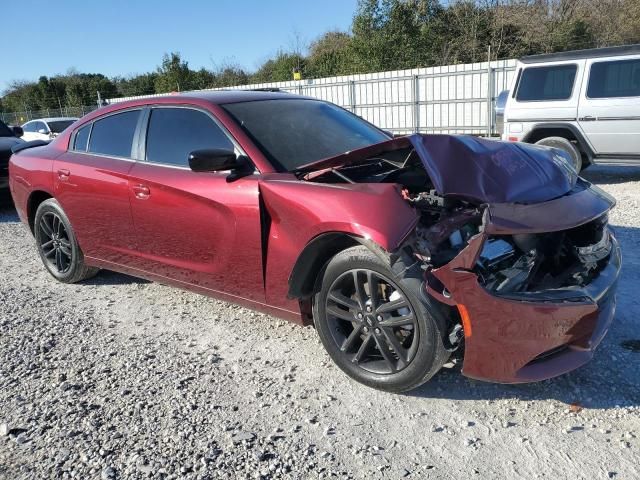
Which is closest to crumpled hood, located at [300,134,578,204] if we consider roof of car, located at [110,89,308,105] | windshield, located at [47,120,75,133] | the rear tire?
roof of car, located at [110,89,308,105]

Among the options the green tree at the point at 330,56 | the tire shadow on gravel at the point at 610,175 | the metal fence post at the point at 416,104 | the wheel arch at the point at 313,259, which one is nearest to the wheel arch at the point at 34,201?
the wheel arch at the point at 313,259

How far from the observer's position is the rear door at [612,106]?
316 inches

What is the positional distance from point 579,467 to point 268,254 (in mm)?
1927

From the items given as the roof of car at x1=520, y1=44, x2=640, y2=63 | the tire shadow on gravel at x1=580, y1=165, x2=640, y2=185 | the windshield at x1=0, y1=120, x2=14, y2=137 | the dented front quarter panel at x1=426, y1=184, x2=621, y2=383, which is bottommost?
the tire shadow on gravel at x1=580, y1=165, x2=640, y2=185

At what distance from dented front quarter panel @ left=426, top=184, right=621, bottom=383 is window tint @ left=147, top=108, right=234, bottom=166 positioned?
5.82 feet

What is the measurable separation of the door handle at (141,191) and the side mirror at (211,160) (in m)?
0.75

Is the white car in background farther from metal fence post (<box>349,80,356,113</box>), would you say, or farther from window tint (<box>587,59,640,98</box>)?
window tint (<box>587,59,640,98</box>)

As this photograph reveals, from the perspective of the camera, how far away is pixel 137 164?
4074 millimetres

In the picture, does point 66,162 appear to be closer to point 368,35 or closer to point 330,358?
point 330,358

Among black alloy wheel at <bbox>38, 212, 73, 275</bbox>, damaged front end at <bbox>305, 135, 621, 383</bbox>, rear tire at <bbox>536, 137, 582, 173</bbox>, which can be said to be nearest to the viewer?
damaged front end at <bbox>305, 135, 621, 383</bbox>

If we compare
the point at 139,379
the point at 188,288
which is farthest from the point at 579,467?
the point at 188,288

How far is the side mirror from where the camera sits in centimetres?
326

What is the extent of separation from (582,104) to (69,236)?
7.54 meters

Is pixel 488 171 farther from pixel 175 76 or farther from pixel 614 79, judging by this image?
pixel 175 76
